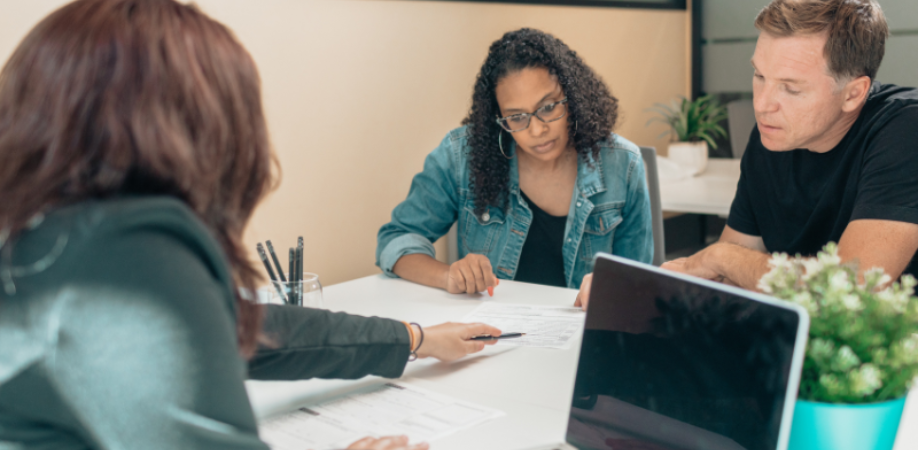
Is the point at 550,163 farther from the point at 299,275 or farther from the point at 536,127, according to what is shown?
the point at 299,275

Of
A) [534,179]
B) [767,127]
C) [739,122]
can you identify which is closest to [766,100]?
[767,127]

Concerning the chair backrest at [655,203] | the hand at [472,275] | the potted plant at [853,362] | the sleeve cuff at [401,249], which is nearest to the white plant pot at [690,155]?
the chair backrest at [655,203]

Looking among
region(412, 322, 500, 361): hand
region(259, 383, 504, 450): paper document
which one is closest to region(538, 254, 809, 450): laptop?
region(259, 383, 504, 450): paper document

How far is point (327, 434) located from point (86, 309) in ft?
1.66

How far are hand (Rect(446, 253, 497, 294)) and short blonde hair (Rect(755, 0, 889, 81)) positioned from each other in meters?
0.78

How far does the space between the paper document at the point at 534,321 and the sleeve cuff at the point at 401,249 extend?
31cm

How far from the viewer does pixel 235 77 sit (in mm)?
607

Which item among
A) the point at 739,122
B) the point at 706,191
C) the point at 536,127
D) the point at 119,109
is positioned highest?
the point at 119,109

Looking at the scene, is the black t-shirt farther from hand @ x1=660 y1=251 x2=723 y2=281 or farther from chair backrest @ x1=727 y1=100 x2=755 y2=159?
chair backrest @ x1=727 y1=100 x2=755 y2=159

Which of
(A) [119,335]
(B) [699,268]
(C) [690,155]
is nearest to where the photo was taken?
(A) [119,335]

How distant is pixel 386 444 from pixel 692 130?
318 centimetres

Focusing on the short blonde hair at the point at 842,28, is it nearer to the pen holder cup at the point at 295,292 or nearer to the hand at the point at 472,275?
the hand at the point at 472,275

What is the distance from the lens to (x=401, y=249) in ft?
5.83

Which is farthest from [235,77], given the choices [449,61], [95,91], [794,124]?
[449,61]
